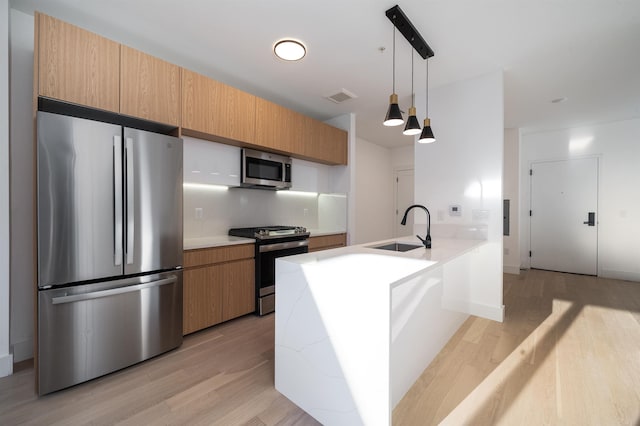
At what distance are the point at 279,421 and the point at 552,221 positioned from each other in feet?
19.5

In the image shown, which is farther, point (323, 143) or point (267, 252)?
point (323, 143)

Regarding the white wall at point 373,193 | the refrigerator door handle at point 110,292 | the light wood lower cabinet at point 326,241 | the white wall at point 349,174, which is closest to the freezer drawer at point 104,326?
the refrigerator door handle at point 110,292

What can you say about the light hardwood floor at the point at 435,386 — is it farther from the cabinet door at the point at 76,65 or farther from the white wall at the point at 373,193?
the white wall at the point at 373,193

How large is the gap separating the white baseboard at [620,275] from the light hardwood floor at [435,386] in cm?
263

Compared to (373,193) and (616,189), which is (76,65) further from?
(616,189)

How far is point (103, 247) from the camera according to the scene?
73.6 inches

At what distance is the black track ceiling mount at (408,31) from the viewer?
2.00m

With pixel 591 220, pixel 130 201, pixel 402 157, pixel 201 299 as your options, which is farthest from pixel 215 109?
pixel 591 220

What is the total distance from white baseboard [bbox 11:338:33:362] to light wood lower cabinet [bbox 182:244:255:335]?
3.56 ft

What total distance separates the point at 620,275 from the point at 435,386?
5102mm

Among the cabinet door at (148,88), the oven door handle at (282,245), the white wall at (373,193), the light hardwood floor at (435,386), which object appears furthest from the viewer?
the white wall at (373,193)

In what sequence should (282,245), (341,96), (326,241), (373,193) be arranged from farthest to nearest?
(373,193), (326,241), (341,96), (282,245)

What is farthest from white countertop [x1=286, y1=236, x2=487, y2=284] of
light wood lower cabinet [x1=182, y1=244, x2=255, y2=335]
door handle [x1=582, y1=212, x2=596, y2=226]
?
door handle [x1=582, y1=212, x2=596, y2=226]

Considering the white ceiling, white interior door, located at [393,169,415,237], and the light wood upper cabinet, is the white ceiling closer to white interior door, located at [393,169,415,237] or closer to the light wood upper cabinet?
the light wood upper cabinet
